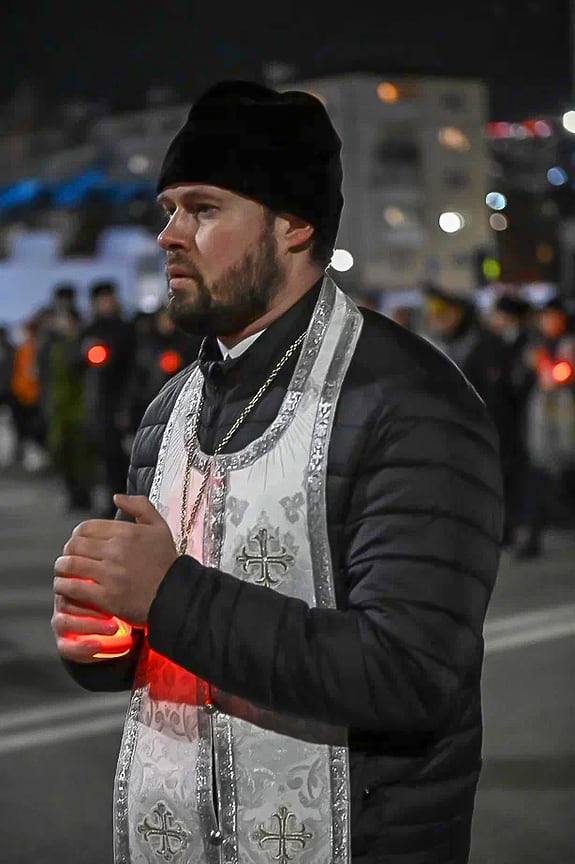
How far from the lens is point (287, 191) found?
86.2 inches

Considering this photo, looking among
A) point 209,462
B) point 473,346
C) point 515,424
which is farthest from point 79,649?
point 515,424

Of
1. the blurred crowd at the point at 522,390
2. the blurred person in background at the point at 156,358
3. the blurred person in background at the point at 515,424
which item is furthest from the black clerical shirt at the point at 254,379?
the blurred person in background at the point at 156,358

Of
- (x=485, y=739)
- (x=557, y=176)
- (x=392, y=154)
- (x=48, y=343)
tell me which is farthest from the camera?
(x=392, y=154)

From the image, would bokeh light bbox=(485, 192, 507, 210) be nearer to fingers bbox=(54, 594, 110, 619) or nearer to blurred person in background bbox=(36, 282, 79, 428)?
blurred person in background bbox=(36, 282, 79, 428)

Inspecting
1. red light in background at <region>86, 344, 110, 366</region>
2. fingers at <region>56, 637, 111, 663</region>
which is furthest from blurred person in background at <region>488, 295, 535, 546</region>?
fingers at <region>56, 637, 111, 663</region>

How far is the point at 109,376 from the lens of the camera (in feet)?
42.1

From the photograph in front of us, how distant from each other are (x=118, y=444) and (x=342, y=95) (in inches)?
623

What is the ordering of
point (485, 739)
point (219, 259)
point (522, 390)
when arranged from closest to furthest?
point (219, 259), point (485, 739), point (522, 390)

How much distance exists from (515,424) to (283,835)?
9.22 metres

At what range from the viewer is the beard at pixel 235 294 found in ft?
7.18

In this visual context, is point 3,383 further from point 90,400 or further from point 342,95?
point 342,95

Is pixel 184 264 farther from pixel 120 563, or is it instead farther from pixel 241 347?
pixel 120 563

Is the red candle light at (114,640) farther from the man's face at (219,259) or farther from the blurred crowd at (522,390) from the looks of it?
the blurred crowd at (522,390)

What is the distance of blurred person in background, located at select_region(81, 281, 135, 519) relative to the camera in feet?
42.0
